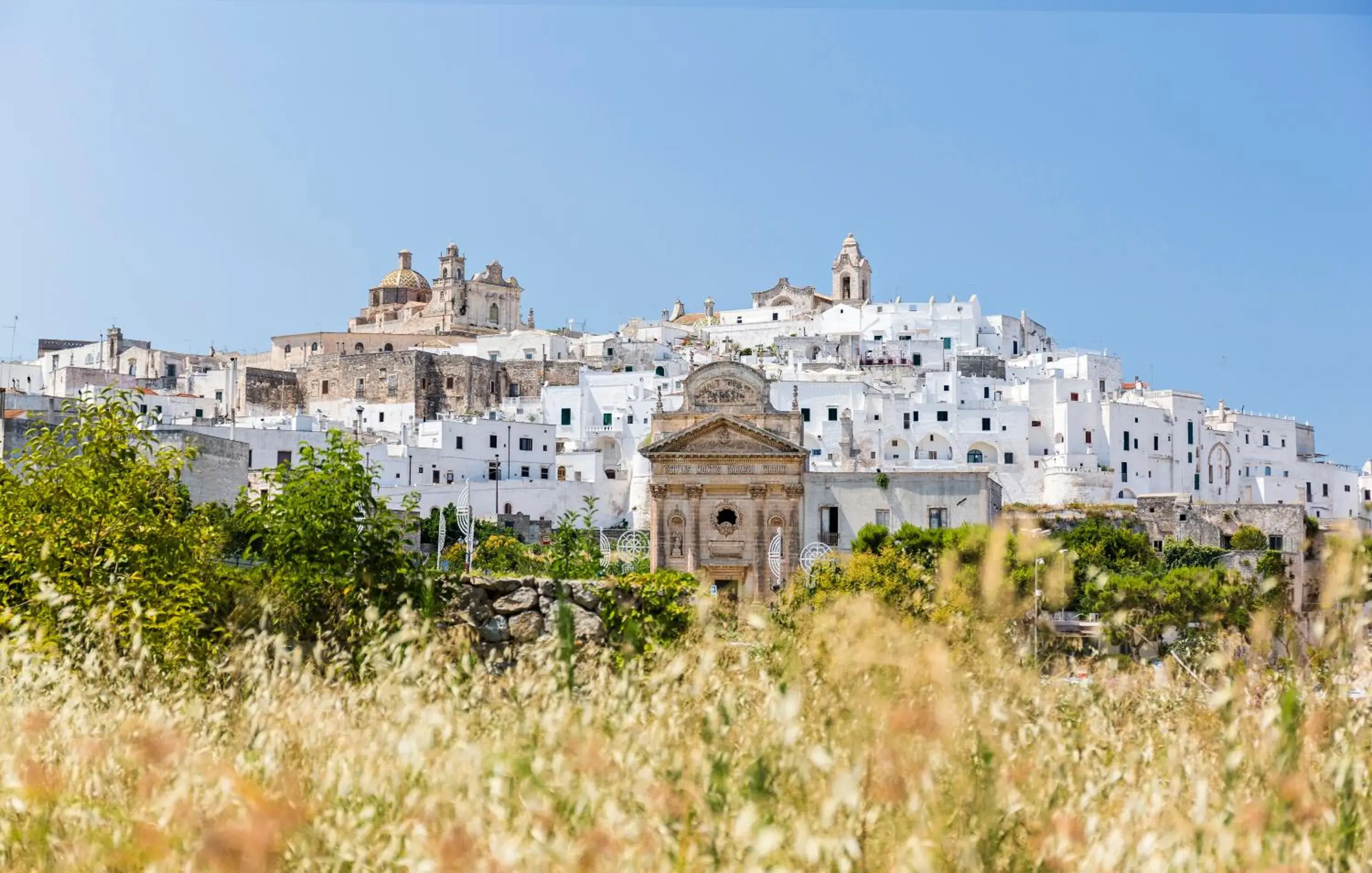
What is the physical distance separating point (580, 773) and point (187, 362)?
98642 millimetres

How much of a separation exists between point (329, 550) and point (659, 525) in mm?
29936

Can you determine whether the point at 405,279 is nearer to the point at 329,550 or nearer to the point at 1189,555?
the point at 1189,555

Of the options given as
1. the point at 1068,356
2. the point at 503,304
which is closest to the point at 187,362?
the point at 503,304

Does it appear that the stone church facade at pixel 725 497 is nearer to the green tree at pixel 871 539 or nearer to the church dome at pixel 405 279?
the green tree at pixel 871 539

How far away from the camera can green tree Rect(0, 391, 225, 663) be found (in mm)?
11555

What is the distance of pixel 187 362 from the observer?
97938mm

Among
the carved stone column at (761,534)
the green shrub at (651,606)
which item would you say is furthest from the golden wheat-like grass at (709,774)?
the carved stone column at (761,534)

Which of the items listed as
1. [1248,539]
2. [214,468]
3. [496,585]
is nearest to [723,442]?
[214,468]

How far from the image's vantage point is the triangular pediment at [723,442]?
43062 mm

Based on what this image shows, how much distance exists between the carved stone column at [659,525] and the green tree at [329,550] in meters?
29.1

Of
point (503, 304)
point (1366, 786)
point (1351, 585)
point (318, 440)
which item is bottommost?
point (1366, 786)

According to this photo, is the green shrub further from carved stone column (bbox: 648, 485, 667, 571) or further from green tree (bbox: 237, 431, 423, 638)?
carved stone column (bbox: 648, 485, 667, 571)

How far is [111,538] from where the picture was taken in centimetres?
1267

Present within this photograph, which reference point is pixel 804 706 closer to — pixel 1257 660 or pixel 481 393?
pixel 1257 660
